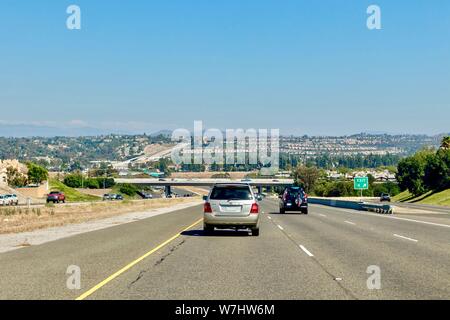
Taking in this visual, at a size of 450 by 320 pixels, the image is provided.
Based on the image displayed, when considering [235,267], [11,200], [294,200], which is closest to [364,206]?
[294,200]

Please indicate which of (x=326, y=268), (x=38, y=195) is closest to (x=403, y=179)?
(x=38, y=195)

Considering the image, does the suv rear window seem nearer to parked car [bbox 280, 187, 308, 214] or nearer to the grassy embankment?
parked car [bbox 280, 187, 308, 214]

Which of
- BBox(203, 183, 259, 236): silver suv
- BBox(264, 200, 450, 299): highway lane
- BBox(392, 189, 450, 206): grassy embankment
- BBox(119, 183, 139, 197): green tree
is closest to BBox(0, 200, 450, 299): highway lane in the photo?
BBox(264, 200, 450, 299): highway lane

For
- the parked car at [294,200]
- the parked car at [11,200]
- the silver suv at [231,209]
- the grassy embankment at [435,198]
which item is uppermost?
the silver suv at [231,209]

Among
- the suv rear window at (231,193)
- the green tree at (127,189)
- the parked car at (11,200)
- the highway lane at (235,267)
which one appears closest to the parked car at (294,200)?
the highway lane at (235,267)

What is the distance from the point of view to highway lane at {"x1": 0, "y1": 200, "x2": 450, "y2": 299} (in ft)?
35.4

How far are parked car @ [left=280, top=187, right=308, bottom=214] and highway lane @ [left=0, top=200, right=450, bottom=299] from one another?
70.4 feet

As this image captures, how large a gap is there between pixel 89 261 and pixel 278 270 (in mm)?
4796

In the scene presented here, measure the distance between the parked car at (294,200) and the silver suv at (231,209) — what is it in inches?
865

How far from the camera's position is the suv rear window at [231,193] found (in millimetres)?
22594

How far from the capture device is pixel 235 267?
14.1m

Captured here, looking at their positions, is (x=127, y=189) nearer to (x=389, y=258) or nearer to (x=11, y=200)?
(x=11, y=200)

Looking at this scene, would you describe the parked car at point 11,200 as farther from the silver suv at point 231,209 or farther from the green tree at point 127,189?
the green tree at point 127,189

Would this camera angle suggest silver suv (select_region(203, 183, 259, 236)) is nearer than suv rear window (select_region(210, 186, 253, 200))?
Yes
